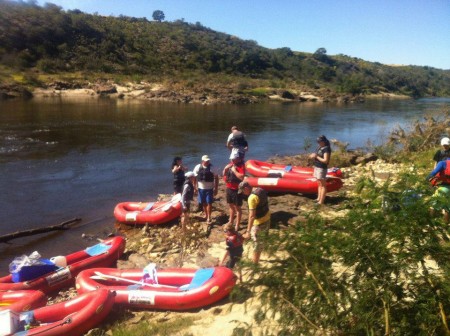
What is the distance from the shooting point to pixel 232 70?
6216cm

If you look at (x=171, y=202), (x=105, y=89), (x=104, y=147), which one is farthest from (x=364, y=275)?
(x=105, y=89)

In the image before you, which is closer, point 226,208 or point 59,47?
point 226,208

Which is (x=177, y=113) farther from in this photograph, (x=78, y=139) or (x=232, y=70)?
(x=232, y=70)

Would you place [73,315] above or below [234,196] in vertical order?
below

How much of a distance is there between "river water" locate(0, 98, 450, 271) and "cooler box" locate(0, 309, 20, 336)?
3.69 m

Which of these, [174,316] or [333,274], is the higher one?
[333,274]

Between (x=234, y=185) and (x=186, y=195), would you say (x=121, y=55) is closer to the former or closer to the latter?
(x=186, y=195)

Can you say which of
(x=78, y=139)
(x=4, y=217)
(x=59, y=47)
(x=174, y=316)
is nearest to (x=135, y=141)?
(x=78, y=139)

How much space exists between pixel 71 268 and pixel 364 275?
5746 mm

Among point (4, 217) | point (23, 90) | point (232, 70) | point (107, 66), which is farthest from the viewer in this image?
point (232, 70)

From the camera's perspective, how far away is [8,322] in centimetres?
494

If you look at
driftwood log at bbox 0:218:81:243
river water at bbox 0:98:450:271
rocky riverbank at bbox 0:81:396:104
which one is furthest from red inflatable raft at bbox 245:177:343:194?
rocky riverbank at bbox 0:81:396:104

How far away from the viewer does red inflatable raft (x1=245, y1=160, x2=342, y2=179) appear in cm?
1022

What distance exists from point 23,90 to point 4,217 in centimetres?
3217
